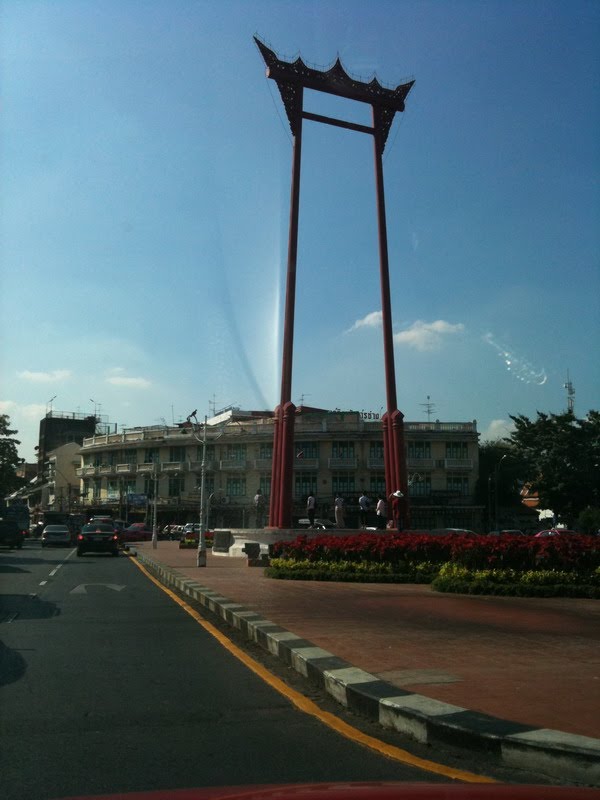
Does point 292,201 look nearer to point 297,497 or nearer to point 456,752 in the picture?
point 456,752

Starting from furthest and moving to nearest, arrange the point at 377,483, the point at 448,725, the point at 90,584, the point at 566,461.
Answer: the point at 377,483 → the point at 566,461 → the point at 90,584 → the point at 448,725

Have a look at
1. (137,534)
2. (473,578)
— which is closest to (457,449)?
(137,534)

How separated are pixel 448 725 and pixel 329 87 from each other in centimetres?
3128

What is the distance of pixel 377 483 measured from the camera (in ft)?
217

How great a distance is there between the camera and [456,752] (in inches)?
195

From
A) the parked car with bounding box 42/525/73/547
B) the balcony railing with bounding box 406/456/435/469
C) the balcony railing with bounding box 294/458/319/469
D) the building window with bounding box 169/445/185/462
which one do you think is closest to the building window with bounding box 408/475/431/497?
the balcony railing with bounding box 406/456/435/469

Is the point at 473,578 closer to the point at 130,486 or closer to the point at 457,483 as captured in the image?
the point at 457,483

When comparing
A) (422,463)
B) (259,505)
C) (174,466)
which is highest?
(174,466)

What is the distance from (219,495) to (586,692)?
61764mm

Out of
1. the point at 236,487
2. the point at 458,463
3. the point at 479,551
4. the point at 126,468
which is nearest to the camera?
the point at 479,551

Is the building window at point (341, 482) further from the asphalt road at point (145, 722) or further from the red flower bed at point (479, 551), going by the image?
the asphalt road at point (145, 722)

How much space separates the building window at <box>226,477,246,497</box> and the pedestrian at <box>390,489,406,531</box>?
129 feet

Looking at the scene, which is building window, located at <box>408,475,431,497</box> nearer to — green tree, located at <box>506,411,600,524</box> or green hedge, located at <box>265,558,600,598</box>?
green tree, located at <box>506,411,600,524</box>

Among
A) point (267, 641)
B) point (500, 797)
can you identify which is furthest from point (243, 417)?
point (500, 797)
